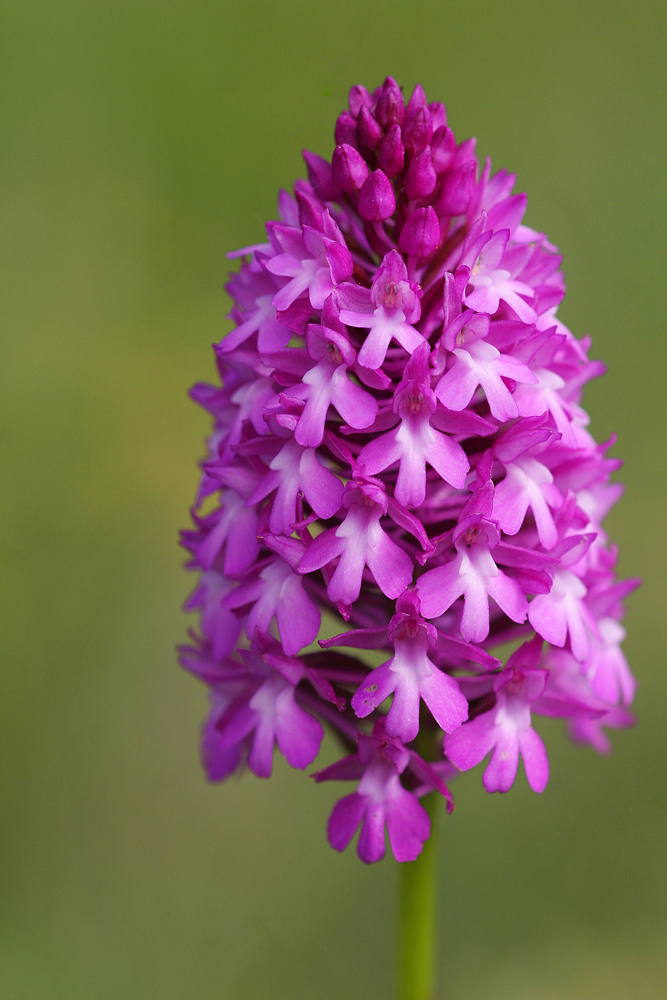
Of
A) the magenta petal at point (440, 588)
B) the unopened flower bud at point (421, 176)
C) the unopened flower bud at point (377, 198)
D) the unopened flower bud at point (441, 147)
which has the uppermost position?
the unopened flower bud at point (441, 147)

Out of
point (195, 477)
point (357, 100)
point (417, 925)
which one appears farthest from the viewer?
point (195, 477)

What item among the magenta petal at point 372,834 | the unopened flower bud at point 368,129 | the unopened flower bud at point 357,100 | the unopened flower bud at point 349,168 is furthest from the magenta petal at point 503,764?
the unopened flower bud at point 357,100

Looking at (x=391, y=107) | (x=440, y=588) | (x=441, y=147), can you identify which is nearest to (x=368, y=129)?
(x=391, y=107)

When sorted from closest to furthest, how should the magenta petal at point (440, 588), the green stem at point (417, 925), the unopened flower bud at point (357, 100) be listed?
the magenta petal at point (440, 588)
the unopened flower bud at point (357, 100)
the green stem at point (417, 925)

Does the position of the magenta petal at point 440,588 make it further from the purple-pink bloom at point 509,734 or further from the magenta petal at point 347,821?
the magenta petal at point 347,821

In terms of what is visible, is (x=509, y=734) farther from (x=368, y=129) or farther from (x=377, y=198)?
(x=368, y=129)

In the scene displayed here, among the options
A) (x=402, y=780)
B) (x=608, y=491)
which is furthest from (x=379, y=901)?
(x=608, y=491)
